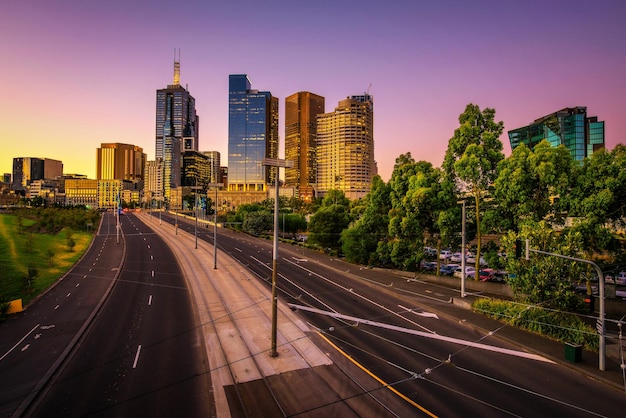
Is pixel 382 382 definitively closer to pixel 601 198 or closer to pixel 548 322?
pixel 548 322

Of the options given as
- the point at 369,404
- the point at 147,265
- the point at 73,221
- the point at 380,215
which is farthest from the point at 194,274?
the point at 73,221

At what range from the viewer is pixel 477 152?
3422 centimetres

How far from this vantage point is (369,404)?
13805 mm

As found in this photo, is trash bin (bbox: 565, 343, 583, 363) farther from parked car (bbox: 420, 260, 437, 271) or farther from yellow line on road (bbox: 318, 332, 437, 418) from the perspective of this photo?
parked car (bbox: 420, 260, 437, 271)

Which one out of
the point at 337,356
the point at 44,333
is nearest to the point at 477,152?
the point at 337,356

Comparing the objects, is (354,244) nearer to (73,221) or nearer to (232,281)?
(232,281)

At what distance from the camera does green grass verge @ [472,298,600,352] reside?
20.7 meters

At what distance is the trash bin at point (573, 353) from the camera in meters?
18.2

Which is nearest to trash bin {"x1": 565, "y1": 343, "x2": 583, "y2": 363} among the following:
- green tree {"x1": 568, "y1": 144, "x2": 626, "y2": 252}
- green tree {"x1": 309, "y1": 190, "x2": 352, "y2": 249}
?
green tree {"x1": 568, "y1": 144, "x2": 626, "y2": 252}

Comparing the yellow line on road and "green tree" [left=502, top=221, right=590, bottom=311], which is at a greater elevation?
"green tree" [left=502, top=221, right=590, bottom=311]

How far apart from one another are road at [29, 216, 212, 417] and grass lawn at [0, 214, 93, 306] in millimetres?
10208

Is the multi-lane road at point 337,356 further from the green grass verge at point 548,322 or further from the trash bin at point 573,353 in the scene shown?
the green grass verge at point 548,322

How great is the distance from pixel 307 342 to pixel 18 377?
14.4m

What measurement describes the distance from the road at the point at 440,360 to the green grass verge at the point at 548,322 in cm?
161
